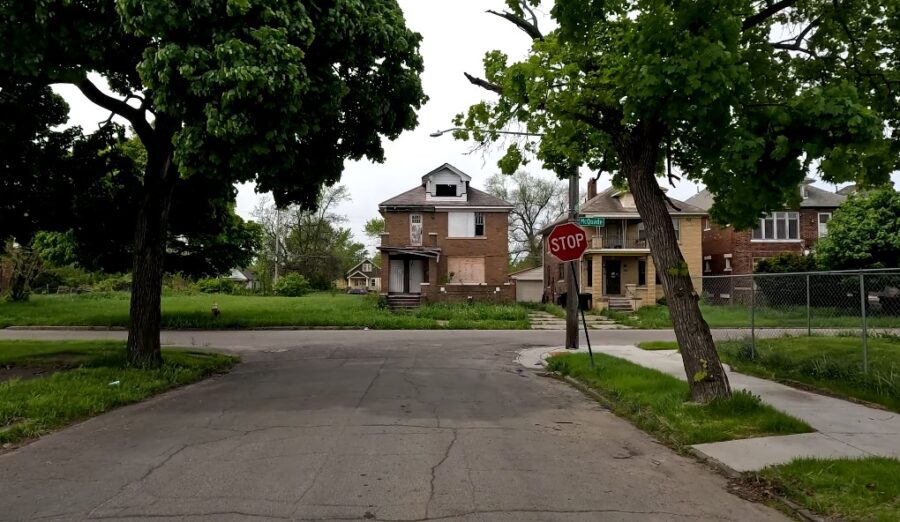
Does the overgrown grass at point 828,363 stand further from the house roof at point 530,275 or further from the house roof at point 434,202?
the house roof at point 530,275

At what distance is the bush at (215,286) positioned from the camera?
184 ft

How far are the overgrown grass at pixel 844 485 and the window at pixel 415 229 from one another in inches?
1251

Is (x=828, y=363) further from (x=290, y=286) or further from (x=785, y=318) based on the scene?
(x=290, y=286)

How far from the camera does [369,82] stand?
11633 millimetres

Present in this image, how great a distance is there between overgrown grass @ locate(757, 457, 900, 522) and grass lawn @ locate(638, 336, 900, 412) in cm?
368

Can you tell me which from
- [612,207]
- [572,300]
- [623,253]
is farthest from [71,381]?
[612,207]

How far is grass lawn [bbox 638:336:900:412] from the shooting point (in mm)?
9094

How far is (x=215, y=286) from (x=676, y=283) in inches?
2165

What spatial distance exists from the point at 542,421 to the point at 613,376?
11.4ft

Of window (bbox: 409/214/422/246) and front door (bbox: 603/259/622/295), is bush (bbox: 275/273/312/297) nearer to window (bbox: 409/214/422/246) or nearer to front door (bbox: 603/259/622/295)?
window (bbox: 409/214/422/246)

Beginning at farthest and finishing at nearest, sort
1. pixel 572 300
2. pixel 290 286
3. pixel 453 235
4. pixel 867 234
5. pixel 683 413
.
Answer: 1. pixel 290 286
2. pixel 453 235
3. pixel 867 234
4. pixel 572 300
5. pixel 683 413

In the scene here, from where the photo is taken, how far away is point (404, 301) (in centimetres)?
3403

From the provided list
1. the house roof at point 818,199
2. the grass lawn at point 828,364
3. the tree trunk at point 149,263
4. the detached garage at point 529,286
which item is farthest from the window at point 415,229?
the tree trunk at point 149,263

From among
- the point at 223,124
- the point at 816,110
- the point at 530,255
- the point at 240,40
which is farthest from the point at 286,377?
the point at 530,255
